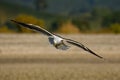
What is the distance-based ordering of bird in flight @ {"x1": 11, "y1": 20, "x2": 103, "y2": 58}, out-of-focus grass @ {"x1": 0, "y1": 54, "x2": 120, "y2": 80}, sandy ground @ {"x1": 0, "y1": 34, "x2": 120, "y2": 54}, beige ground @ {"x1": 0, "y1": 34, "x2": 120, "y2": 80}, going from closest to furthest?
bird in flight @ {"x1": 11, "y1": 20, "x2": 103, "y2": 58}
out-of-focus grass @ {"x1": 0, "y1": 54, "x2": 120, "y2": 80}
beige ground @ {"x1": 0, "y1": 34, "x2": 120, "y2": 80}
sandy ground @ {"x1": 0, "y1": 34, "x2": 120, "y2": 54}

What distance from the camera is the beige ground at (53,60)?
842 inches

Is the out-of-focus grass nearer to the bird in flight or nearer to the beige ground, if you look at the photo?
the beige ground

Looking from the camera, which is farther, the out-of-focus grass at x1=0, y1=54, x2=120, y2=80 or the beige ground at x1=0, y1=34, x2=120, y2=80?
the beige ground at x1=0, y1=34, x2=120, y2=80

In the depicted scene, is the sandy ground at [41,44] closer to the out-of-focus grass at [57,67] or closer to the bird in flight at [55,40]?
the out-of-focus grass at [57,67]

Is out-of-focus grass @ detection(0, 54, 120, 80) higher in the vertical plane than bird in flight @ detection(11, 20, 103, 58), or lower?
lower

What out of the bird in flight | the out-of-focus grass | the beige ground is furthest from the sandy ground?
the bird in flight

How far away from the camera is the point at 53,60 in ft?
93.2

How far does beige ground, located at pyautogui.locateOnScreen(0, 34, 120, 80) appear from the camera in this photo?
2139 centimetres

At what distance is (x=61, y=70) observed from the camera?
2331 centimetres

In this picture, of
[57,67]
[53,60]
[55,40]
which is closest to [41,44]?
[53,60]

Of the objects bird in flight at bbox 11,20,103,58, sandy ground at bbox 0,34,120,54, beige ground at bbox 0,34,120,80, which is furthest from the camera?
sandy ground at bbox 0,34,120,54

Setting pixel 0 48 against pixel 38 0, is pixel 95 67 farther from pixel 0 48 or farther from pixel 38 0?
pixel 38 0

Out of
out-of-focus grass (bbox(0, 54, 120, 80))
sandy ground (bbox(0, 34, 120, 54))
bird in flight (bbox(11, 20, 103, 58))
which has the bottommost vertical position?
sandy ground (bbox(0, 34, 120, 54))

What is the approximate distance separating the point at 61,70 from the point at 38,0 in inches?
4310
